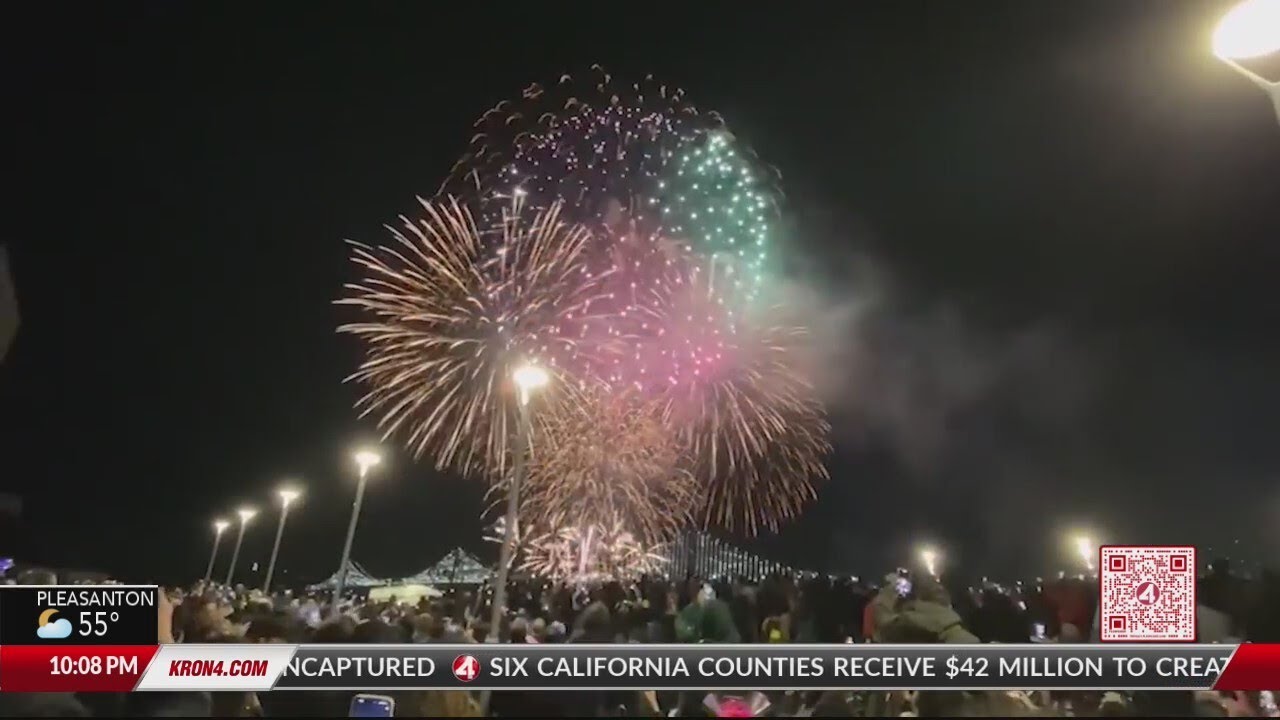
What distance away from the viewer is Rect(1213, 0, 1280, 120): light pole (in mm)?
→ 6578

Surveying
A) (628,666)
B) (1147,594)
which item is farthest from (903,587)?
(628,666)

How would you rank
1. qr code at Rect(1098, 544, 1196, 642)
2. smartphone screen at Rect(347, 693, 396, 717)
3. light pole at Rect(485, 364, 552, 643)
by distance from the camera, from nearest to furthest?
smartphone screen at Rect(347, 693, 396, 717) < qr code at Rect(1098, 544, 1196, 642) < light pole at Rect(485, 364, 552, 643)

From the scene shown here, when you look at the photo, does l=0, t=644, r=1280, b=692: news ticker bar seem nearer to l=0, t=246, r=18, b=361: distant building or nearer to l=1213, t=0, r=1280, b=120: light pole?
l=1213, t=0, r=1280, b=120: light pole

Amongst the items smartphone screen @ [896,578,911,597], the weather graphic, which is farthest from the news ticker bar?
smartphone screen @ [896,578,911,597]

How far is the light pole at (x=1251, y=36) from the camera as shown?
259 inches

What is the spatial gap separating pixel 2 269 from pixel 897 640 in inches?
878

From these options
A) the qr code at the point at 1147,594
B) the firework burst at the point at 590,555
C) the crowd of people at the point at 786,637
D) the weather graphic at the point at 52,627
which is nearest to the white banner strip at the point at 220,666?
the crowd of people at the point at 786,637

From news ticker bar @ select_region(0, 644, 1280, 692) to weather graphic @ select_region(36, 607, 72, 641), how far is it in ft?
0.44

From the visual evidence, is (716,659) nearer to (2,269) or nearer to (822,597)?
(822,597)

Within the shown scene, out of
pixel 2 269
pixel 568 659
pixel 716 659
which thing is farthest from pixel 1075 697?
pixel 2 269

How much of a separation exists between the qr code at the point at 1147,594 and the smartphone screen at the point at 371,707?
691 cm

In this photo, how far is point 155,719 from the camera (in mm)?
6766

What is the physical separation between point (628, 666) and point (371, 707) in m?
2.33

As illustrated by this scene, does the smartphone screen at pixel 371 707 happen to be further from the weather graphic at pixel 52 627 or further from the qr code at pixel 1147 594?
the qr code at pixel 1147 594
